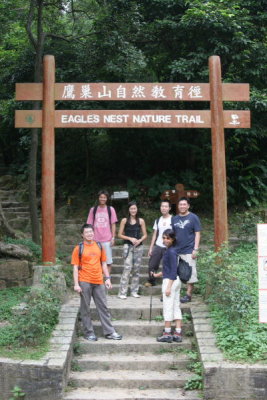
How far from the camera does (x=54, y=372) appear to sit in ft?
16.1

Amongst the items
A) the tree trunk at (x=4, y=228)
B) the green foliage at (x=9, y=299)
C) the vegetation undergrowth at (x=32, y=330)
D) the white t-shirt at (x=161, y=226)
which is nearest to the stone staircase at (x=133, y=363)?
the vegetation undergrowth at (x=32, y=330)

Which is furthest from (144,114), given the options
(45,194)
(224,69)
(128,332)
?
(224,69)

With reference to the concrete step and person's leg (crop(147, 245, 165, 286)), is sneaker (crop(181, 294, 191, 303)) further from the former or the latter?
person's leg (crop(147, 245, 165, 286))

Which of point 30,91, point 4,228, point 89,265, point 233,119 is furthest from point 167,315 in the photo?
point 4,228

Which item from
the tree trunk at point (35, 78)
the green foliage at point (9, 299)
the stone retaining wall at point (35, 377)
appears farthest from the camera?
→ the tree trunk at point (35, 78)

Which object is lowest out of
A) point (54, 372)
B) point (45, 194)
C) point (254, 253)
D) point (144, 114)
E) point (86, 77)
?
point (54, 372)

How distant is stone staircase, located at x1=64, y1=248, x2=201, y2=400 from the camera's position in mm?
5176

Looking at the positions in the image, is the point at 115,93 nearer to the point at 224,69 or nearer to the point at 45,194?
the point at 45,194

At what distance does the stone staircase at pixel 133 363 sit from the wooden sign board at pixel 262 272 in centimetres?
129

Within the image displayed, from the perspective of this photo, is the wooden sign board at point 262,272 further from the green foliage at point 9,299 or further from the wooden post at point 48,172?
the green foliage at point 9,299

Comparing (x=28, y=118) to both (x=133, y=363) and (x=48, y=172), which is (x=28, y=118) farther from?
(x=133, y=363)

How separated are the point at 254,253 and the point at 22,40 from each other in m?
9.03

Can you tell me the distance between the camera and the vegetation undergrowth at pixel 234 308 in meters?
5.09

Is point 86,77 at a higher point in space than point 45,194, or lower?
higher
